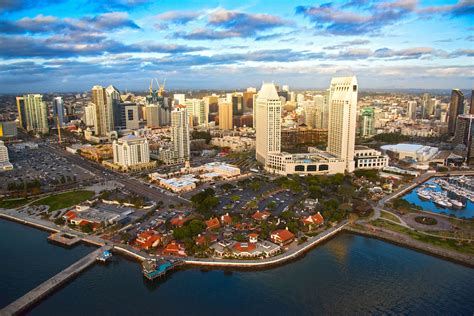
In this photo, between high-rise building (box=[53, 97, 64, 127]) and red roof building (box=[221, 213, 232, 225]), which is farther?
high-rise building (box=[53, 97, 64, 127])

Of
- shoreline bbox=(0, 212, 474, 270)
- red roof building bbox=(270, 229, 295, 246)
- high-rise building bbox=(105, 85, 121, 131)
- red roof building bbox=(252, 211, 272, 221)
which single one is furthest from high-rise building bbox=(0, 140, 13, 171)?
red roof building bbox=(270, 229, 295, 246)

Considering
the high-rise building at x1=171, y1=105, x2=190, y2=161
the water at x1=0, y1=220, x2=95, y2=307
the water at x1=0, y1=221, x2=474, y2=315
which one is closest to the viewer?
the water at x1=0, y1=221, x2=474, y2=315

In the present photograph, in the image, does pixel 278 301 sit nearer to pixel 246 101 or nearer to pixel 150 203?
pixel 150 203

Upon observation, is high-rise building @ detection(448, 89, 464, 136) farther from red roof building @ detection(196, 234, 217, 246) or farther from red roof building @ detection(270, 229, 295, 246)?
red roof building @ detection(196, 234, 217, 246)

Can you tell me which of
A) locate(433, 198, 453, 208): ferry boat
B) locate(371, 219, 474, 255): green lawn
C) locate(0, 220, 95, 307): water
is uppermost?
locate(371, 219, 474, 255): green lawn

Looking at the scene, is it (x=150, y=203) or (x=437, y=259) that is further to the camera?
(x=150, y=203)

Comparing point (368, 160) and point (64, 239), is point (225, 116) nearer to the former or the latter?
point (368, 160)

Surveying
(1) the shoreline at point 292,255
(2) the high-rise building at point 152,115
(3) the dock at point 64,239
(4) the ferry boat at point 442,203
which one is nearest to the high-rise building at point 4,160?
(1) the shoreline at point 292,255

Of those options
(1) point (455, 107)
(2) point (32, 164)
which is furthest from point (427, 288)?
(1) point (455, 107)
